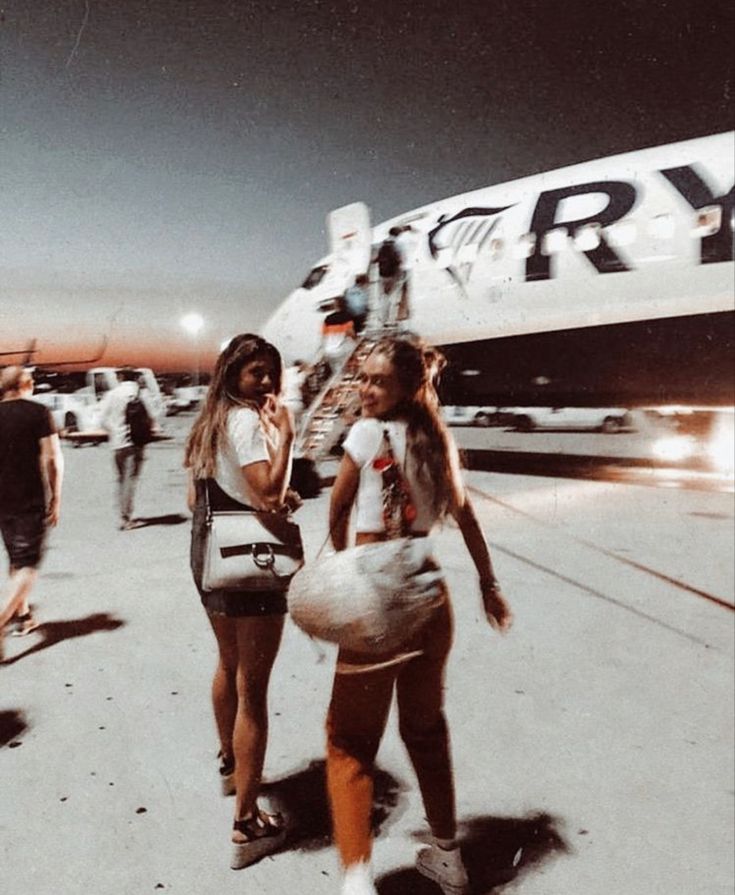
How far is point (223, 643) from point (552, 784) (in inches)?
50.0

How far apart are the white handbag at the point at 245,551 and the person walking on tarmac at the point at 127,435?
4031mm

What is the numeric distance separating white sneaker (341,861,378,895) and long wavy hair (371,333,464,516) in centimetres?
98

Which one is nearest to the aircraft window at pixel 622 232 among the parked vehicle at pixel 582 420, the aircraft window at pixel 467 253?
the aircraft window at pixel 467 253

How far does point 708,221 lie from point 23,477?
7969 millimetres

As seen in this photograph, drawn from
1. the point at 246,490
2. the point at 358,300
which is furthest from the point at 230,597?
the point at 358,300

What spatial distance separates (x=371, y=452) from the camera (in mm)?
1813

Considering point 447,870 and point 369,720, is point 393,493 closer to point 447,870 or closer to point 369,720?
point 369,720

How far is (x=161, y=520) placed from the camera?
5.99 meters

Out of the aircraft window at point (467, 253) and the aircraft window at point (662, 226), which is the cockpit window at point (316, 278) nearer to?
the aircraft window at point (467, 253)

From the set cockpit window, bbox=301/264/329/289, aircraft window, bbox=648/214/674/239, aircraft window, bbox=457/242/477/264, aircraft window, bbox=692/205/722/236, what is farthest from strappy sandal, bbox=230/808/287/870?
cockpit window, bbox=301/264/329/289

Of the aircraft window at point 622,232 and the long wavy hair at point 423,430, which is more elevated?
the aircraft window at point 622,232

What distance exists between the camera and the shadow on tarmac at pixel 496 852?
1947 millimetres

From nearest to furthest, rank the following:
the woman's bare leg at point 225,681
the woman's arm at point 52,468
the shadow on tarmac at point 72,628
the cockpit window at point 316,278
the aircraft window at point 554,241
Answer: the woman's bare leg at point 225,681
the woman's arm at point 52,468
the shadow on tarmac at point 72,628
the aircraft window at point 554,241
the cockpit window at point 316,278

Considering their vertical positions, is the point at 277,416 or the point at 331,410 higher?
the point at 277,416
